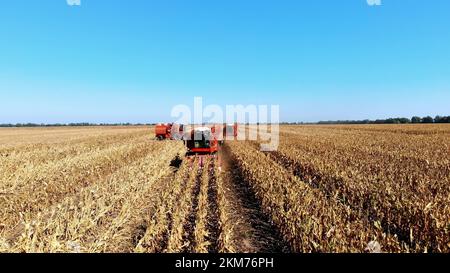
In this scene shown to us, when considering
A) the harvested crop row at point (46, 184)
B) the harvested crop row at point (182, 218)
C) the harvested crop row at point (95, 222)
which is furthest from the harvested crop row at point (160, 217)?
the harvested crop row at point (46, 184)

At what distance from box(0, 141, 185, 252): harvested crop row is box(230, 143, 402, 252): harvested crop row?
2984 millimetres

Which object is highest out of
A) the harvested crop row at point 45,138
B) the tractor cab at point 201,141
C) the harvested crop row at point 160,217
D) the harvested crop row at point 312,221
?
the tractor cab at point 201,141

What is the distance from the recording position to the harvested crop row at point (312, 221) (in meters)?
5.21

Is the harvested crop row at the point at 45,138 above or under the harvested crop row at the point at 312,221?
above

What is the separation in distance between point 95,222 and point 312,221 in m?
4.31

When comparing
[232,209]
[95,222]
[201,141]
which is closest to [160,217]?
[95,222]

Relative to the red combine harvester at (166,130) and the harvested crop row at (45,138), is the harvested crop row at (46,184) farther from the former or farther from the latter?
the red combine harvester at (166,130)

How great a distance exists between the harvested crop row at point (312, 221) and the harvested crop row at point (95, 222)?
2984 mm

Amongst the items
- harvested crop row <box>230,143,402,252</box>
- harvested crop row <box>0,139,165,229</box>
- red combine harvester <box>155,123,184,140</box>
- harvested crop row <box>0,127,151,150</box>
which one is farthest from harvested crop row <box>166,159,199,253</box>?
red combine harvester <box>155,123,184,140</box>

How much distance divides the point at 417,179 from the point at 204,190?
238 inches
